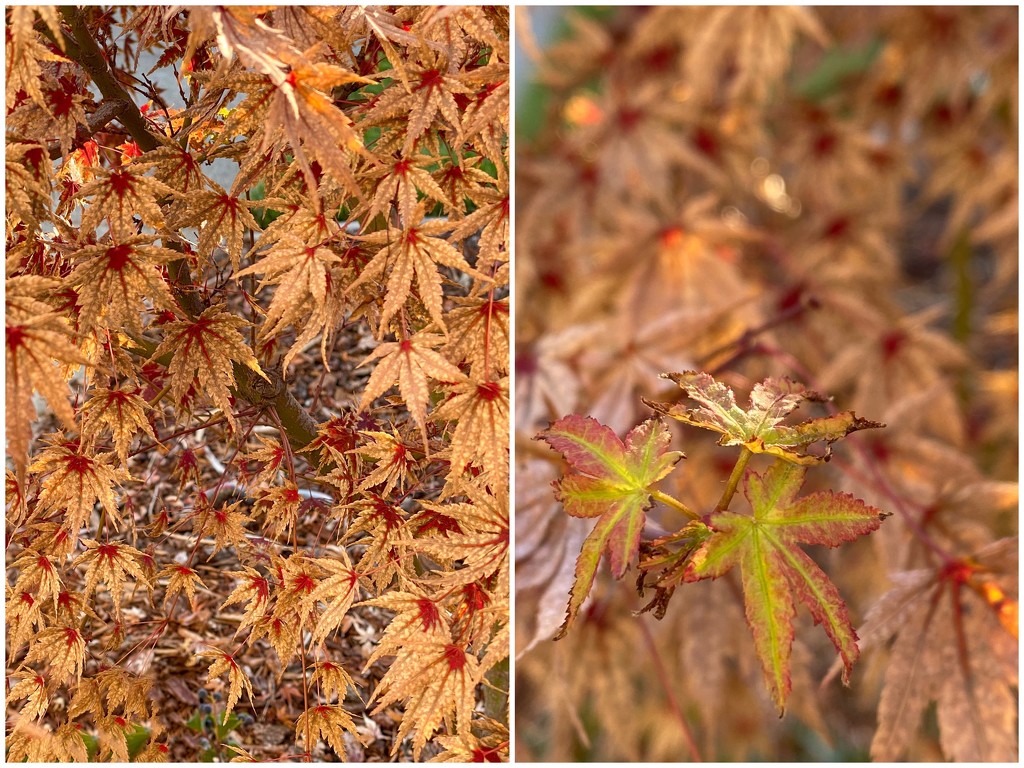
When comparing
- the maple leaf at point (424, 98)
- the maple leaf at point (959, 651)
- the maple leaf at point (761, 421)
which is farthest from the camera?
the maple leaf at point (959, 651)

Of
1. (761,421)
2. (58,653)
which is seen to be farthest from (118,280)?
(761,421)

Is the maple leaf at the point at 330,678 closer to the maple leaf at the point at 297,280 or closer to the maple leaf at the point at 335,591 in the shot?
the maple leaf at the point at 335,591

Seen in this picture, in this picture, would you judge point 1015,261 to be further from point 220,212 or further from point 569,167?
point 220,212

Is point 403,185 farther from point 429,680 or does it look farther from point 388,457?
point 429,680

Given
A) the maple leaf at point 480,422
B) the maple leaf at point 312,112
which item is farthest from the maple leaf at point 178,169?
the maple leaf at point 480,422

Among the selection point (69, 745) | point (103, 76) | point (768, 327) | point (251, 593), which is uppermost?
point (103, 76)

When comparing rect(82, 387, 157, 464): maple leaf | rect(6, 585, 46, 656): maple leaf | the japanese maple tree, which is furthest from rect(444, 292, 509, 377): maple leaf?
rect(6, 585, 46, 656): maple leaf

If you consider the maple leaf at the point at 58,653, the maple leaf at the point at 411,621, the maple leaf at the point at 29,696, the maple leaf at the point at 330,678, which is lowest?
the maple leaf at the point at 29,696
